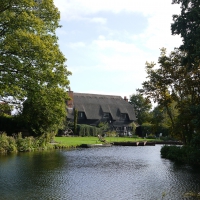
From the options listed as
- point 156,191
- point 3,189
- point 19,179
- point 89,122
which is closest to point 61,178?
point 19,179

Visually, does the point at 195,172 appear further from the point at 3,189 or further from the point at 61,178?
the point at 3,189

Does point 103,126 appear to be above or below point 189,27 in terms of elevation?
below

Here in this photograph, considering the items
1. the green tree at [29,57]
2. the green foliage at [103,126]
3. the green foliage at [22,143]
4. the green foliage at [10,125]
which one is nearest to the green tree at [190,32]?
the green tree at [29,57]

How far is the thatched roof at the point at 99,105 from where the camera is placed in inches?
2630

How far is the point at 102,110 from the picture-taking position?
6875cm

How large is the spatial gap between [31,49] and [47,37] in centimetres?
218

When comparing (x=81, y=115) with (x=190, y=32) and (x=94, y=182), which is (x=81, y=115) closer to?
(x=190, y=32)

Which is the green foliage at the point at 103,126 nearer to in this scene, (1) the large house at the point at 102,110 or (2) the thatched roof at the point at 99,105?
(1) the large house at the point at 102,110

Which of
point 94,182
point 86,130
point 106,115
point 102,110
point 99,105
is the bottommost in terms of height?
point 94,182

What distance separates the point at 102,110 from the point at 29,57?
4830cm

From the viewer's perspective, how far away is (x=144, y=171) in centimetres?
1816

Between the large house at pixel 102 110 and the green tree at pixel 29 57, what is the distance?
135 ft

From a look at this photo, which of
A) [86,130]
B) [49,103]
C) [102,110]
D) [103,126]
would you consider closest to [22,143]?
[49,103]

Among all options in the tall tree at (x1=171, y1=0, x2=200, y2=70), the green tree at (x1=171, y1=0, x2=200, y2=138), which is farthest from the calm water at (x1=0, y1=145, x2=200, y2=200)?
the tall tree at (x1=171, y1=0, x2=200, y2=70)
